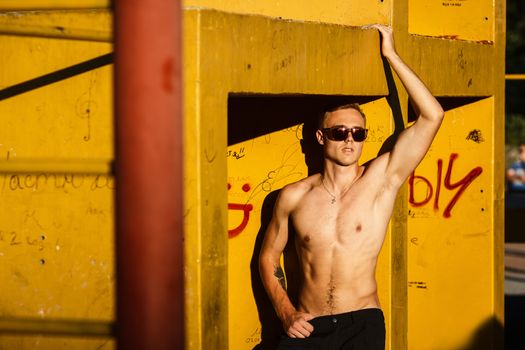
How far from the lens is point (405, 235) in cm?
675

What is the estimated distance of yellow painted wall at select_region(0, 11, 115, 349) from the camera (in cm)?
526

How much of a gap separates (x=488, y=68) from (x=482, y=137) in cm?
50

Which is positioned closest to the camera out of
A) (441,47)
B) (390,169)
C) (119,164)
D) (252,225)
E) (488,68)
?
(119,164)

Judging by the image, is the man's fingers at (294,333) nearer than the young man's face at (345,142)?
Yes

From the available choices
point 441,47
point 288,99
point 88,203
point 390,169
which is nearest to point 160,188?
point 88,203

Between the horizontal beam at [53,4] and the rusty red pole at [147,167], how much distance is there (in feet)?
5.94

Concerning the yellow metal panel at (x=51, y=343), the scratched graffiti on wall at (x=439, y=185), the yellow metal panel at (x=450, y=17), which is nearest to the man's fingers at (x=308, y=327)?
the yellow metal panel at (x=51, y=343)

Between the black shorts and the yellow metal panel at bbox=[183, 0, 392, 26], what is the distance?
5.46 feet

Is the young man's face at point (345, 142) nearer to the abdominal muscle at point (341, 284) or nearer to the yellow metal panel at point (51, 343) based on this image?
the abdominal muscle at point (341, 284)

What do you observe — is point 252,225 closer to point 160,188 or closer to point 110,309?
point 110,309

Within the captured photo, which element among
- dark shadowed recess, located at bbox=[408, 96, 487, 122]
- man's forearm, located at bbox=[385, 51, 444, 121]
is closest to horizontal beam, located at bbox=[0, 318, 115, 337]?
man's forearm, located at bbox=[385, 51, 444, 121]

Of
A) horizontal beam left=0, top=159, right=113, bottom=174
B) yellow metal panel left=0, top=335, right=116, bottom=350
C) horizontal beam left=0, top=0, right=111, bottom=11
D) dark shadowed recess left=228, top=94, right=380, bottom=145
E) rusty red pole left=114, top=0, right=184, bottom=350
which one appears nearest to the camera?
rusty red pole left=114, top=0, right=184, bottom=350

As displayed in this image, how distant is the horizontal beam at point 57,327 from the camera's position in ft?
14.9

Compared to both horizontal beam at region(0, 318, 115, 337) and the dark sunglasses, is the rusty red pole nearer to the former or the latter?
horizontal beam at region(0, 318, 115, 337)
